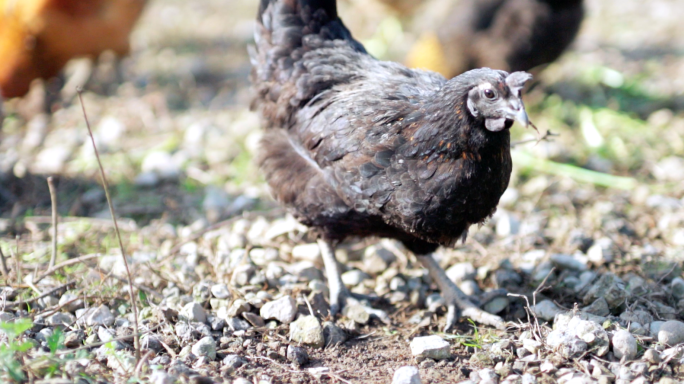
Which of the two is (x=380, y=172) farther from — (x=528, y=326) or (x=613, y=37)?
(x=613, y=37)

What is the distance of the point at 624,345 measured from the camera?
272cm

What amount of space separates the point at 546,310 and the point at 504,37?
3443 millimetres

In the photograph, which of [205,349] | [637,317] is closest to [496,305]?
[637,317]

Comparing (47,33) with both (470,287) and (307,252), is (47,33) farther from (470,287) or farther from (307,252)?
(470,287)

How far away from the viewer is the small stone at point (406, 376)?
2598 millimetres

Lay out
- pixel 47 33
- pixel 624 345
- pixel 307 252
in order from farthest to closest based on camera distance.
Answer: pixel 47 33 < pixel 307 252 < pixel 624 345

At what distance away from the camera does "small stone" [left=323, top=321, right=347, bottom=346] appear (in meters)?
3.10

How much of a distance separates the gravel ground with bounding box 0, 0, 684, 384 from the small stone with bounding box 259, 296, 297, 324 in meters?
0.01

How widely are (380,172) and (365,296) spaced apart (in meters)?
1.01

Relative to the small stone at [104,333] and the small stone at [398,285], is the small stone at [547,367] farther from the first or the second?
the small stone at [104,333]

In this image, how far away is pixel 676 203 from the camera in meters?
4.35

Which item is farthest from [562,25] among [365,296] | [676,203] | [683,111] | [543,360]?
[543,360]

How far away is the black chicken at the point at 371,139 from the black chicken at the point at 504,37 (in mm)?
2125

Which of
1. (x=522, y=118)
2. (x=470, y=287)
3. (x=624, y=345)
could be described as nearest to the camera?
(x=522, y=118)
